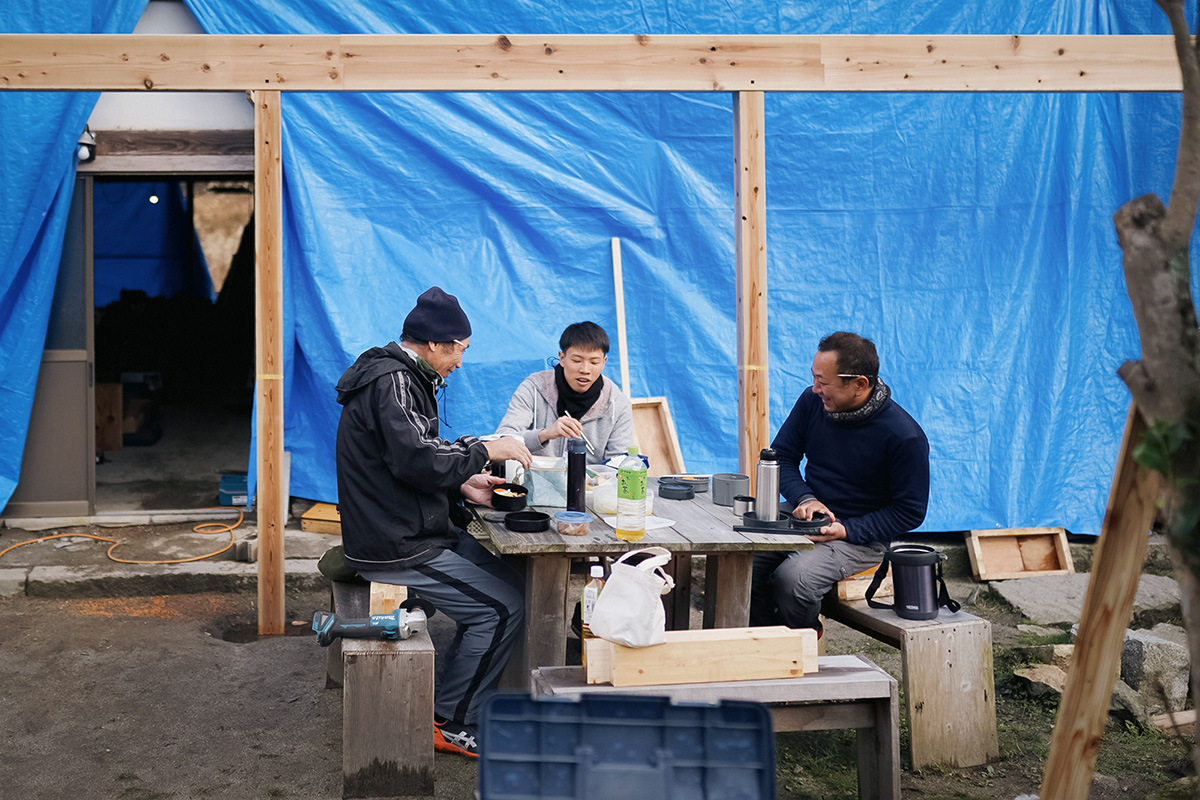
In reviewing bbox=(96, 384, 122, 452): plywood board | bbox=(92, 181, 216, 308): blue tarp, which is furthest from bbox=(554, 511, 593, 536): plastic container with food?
bbox=(92, 181, 216, 308): blue tarp

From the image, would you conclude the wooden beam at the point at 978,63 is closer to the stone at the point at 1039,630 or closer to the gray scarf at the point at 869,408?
the gray scarf at the point at 869,408

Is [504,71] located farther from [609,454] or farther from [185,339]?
[185,339]

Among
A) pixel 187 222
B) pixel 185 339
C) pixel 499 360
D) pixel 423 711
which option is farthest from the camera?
pixel 185 339

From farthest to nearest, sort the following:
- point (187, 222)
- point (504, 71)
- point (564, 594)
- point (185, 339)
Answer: point (185, 339) < point (187, 222) < point (504, 71) < point (564, 594)

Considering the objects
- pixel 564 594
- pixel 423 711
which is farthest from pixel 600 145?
pixel 423 711

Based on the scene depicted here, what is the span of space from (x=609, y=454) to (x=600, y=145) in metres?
2.22

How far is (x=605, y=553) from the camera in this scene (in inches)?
133

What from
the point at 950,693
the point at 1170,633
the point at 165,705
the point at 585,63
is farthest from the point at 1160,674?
the point at 165,705

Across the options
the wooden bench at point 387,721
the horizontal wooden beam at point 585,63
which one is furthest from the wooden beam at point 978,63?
the wooden bench at point 387,721

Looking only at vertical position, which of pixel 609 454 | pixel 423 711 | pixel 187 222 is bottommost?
pixel 423 711

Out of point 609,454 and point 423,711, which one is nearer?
point 423,711

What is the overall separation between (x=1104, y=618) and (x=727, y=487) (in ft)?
6.72

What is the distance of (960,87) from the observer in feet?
16.4

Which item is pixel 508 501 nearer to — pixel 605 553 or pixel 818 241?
pixel 605 553
